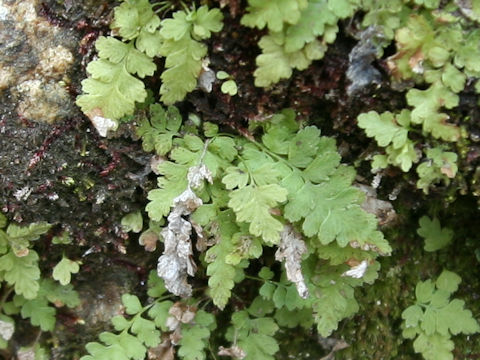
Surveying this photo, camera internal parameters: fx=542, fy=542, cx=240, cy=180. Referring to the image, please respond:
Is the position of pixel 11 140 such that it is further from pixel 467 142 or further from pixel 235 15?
pixel 467 142

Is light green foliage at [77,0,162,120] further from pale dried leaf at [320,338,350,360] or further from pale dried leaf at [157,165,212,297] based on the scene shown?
pale dried leaf at [320,338,350,360]

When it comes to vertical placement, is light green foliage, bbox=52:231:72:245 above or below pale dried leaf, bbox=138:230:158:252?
below

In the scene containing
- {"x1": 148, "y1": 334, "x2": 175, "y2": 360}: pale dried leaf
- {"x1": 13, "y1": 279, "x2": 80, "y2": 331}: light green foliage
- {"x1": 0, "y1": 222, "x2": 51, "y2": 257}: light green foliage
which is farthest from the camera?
{"x1": 13, "y1": 279, "x2": 80, "y2": 331}: light green foliage

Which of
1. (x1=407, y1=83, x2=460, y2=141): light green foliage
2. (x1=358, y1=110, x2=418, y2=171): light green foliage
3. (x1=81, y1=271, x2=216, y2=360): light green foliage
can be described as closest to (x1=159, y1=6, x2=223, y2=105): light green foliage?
(x1=358, y1=110, x2=418, y2=171): light green foliage

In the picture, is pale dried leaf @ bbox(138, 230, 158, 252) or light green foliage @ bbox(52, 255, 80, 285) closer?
pale dried leaf @ bbox(138, 230, 158, 252)

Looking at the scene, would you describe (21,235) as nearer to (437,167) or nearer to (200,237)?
(200,237)

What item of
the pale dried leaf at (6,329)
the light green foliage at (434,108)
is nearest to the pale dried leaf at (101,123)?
the light green foliage at (434,108)

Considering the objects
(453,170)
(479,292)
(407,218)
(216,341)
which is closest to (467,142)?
(453,170)
